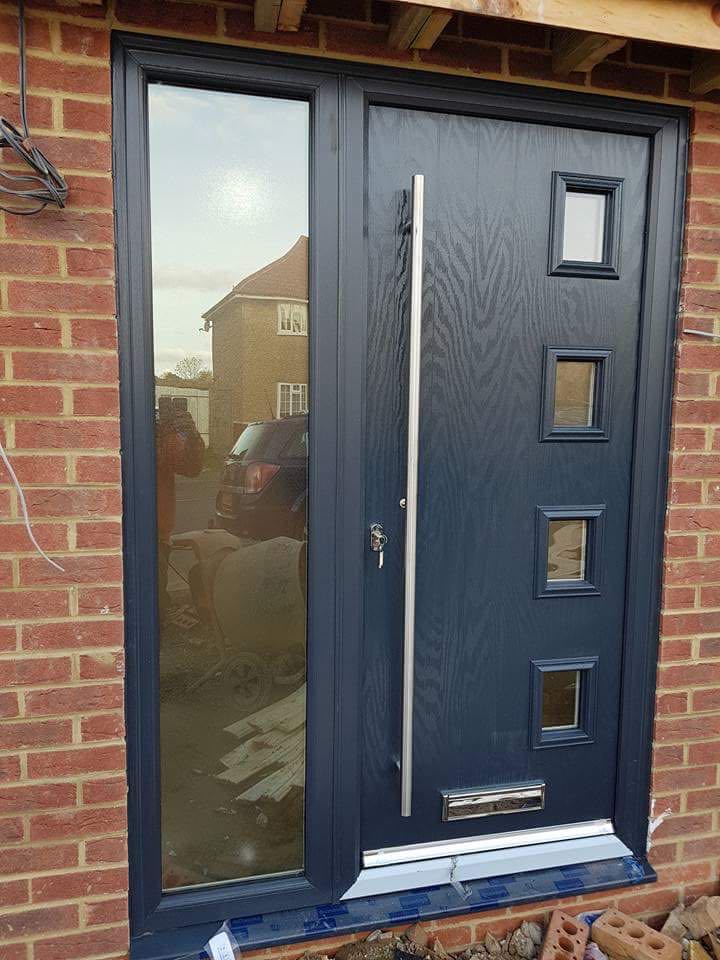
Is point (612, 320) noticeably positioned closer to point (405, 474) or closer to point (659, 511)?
point (659, 511)

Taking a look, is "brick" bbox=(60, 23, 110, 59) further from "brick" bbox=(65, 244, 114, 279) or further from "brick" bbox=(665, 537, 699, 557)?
"brick" bbox=(665, 537, 699, 557)

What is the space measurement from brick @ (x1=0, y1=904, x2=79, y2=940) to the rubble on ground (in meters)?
0.68

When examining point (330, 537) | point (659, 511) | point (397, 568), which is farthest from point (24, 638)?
point (659, 511)

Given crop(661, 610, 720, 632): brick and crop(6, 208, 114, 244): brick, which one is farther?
crop(661, 610, 720, 632): brick

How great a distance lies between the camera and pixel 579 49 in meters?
1.79

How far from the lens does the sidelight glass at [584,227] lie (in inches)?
81.7

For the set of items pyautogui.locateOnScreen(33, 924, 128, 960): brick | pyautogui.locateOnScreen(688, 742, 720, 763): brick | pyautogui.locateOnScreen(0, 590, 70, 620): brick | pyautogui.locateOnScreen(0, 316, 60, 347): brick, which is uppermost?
pyautogui.locateOnScreen(0, 316, 60, 347): brick

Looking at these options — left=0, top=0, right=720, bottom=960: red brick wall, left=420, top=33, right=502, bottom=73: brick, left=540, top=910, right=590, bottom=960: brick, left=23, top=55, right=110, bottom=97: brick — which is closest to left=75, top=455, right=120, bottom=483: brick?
left=0, top=0, right=720, bottom=960: red brick wall

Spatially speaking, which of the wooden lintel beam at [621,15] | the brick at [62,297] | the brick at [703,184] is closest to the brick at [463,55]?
the wooden lintel beam at [621,15]

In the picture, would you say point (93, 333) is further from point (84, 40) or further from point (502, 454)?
point (502, 454)

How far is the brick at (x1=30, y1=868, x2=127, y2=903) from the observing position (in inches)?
71.3

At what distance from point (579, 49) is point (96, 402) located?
1542 mm

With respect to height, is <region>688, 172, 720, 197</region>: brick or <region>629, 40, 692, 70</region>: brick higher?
<region>629, 40, 692, 70</region>: brick

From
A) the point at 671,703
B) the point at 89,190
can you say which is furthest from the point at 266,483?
the point at 671,703
